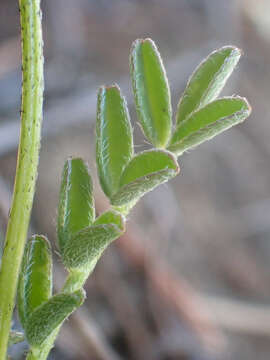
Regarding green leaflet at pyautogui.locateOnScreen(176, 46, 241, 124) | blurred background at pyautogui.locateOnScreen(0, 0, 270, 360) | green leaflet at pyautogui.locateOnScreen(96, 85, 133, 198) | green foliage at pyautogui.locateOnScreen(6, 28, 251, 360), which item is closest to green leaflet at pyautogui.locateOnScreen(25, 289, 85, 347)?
green foliage at pyautogui.locateOnScreen(6, 28, 251, 360)

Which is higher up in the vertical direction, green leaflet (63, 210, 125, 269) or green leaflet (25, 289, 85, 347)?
green leaflet (63, 210, 125, 269)

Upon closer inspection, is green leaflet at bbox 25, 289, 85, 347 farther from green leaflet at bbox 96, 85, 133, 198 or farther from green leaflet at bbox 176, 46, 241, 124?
green leaflet at bbox 176, 46, 241, 124

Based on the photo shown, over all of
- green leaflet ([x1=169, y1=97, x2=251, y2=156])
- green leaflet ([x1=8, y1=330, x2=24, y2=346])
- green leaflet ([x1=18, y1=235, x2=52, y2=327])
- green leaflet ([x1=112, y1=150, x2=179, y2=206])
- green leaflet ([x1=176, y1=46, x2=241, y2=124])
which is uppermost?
green leaflet ([x1=176, y1=46, x2=241, y2=124])

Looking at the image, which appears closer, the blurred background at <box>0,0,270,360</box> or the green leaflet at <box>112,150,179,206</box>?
the green leaflet at <box>112,150,179,206</box>

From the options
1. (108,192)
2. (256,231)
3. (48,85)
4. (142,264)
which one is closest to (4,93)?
(48,85)

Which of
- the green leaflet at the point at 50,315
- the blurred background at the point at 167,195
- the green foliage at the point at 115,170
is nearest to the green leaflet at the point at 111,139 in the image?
the green foliage at the point at 115,170

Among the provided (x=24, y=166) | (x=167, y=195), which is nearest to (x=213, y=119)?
(x=24, y=166)

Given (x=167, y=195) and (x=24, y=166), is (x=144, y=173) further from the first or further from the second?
(x=167, y=195)
